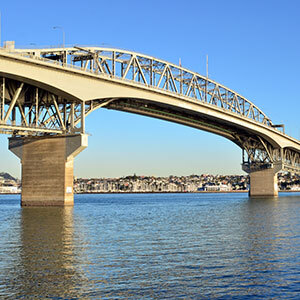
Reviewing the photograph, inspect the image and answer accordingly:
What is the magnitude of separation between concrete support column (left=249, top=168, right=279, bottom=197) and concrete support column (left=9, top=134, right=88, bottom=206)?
69.3 m

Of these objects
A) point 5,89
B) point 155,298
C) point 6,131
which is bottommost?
point 155,298

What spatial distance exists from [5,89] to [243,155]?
7569 centimetres

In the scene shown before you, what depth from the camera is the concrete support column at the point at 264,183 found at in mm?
120250

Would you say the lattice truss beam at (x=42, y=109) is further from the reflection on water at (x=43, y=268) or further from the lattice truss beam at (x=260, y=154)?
the lattice truss beam at (x=260, y=154)

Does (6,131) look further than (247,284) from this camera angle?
Yes

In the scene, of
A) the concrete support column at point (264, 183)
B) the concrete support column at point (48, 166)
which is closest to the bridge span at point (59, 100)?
the concrete support column at point (48, 166)

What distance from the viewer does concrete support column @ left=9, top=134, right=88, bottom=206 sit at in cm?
6019

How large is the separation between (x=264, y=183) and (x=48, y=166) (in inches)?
2837

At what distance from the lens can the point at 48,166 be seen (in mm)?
61250

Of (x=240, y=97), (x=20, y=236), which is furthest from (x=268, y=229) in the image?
(x=240, y=97)

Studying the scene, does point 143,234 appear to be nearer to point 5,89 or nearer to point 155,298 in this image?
point 155,298

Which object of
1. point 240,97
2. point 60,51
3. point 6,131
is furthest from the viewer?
point 240,97

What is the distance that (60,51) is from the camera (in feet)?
198

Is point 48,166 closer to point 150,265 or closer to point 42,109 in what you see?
point 42,109
